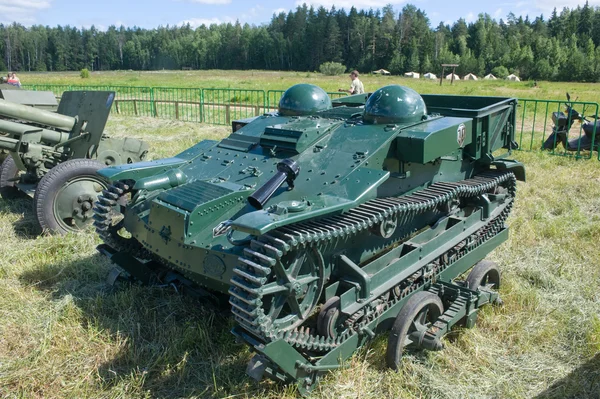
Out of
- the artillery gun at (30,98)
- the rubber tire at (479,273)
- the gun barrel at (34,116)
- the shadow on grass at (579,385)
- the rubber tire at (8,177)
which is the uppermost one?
the artillery gun at (30,98)

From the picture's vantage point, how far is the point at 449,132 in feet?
17.3

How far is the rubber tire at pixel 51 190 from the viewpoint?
23.1ft

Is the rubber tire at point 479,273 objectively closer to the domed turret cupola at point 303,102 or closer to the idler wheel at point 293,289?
the idler wheel at point 293,289

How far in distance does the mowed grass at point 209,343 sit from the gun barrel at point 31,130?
93.7 inches

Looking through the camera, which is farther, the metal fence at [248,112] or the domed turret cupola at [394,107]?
the metal fence at [248,112]

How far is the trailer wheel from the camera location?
4.43m

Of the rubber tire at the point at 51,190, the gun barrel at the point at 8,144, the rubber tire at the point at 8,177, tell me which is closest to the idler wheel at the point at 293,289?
the rubber tire at the point at 51,190

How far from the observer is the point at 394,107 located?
540 centimetres

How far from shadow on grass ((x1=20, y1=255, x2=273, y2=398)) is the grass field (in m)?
0.01

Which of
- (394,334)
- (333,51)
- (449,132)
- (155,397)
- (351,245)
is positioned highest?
(333,51)

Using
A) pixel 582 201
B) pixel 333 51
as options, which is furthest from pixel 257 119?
pixel 333 51

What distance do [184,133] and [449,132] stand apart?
1187cm

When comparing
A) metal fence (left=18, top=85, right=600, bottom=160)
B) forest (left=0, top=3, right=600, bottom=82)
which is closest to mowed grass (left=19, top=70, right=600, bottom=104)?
metal fence (left=18, top=85, right=600, bottom=160)

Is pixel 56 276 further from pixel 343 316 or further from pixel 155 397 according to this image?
pixel 343 316
